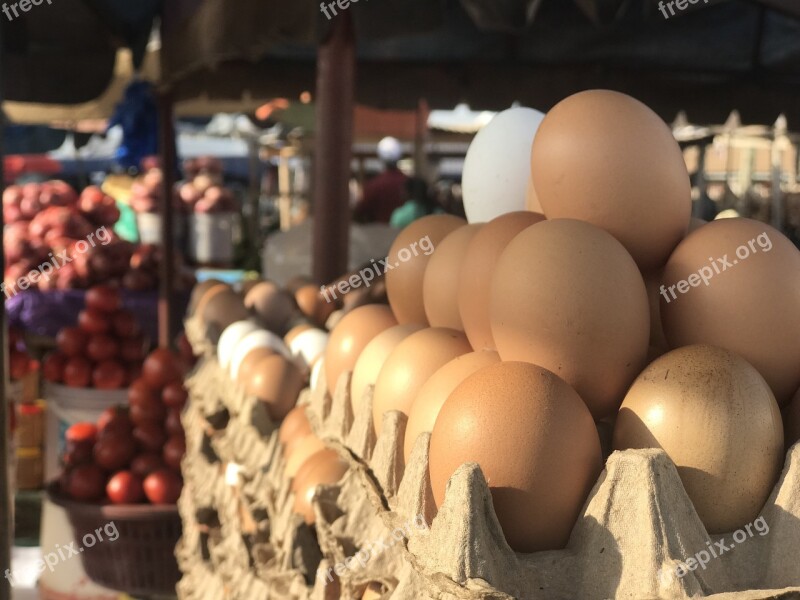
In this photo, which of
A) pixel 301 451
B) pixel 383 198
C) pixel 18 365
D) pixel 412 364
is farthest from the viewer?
pixel 383 198

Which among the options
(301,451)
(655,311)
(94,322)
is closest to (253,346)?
(301,451)

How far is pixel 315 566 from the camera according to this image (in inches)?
67.2

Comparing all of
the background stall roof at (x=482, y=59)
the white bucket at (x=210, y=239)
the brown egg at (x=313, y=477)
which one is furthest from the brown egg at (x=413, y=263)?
the white bucket at (x=210, y=239)

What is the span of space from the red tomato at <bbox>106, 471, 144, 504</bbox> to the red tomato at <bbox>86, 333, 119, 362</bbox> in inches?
55.8

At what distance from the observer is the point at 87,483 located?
153 inches

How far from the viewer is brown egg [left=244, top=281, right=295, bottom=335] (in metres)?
3.08

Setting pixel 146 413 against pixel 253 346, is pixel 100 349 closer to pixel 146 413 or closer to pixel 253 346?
pixel 146 413

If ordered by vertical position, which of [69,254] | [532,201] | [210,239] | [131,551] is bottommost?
[131,551]

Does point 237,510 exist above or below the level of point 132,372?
above

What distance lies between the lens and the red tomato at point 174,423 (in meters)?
4.14

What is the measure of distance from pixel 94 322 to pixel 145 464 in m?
1.65

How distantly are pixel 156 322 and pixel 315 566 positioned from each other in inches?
193

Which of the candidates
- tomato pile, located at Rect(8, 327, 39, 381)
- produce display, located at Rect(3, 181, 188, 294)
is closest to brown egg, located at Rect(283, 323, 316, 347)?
tomato pile, located at Rect(8, 327, 39, 381)

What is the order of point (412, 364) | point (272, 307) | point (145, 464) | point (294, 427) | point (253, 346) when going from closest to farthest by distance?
point (412, 364), point (294, 427), point (253, 346), point (272, 307), point (145, 464)
